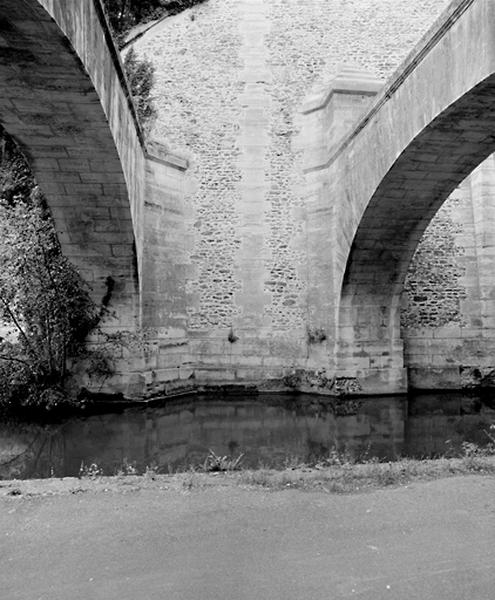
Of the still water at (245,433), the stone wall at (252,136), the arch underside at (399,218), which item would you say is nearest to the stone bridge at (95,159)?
the stone wall at (252,136)

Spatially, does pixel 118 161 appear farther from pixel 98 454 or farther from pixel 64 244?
pixel 98 454

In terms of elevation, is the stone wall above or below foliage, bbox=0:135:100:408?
above

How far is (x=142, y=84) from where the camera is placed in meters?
10.4

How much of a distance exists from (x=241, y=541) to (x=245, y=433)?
3.95 meters

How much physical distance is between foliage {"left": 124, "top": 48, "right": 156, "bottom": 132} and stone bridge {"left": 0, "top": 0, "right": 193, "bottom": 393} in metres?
1.49

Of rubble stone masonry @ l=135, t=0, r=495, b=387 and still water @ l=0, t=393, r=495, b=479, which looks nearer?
still water @ l=0, t=393, r=495, b=479

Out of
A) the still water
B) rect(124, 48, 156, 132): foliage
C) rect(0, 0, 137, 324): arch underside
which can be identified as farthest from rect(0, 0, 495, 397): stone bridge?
rect(124, 48, 156, 132): foliage

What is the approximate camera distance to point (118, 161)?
585 centimetres

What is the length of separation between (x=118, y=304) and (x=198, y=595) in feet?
21.1

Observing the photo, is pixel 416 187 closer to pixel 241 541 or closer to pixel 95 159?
pixel 95 159

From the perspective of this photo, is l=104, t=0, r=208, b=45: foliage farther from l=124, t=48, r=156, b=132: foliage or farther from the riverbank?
the riverbank

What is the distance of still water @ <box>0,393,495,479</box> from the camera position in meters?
5.09

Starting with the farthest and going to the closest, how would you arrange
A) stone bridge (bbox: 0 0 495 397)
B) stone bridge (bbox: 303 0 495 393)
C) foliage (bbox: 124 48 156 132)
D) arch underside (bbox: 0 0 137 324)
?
foliage (bbox: 124 48 156 132) → stone bridge (bbox: 303 0 495 393) → stone bridge (bbox: 0 0 495 397) → arch underside (bbox: 0 0 137 324)

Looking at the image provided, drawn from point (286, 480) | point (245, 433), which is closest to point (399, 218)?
point (245, 433)
